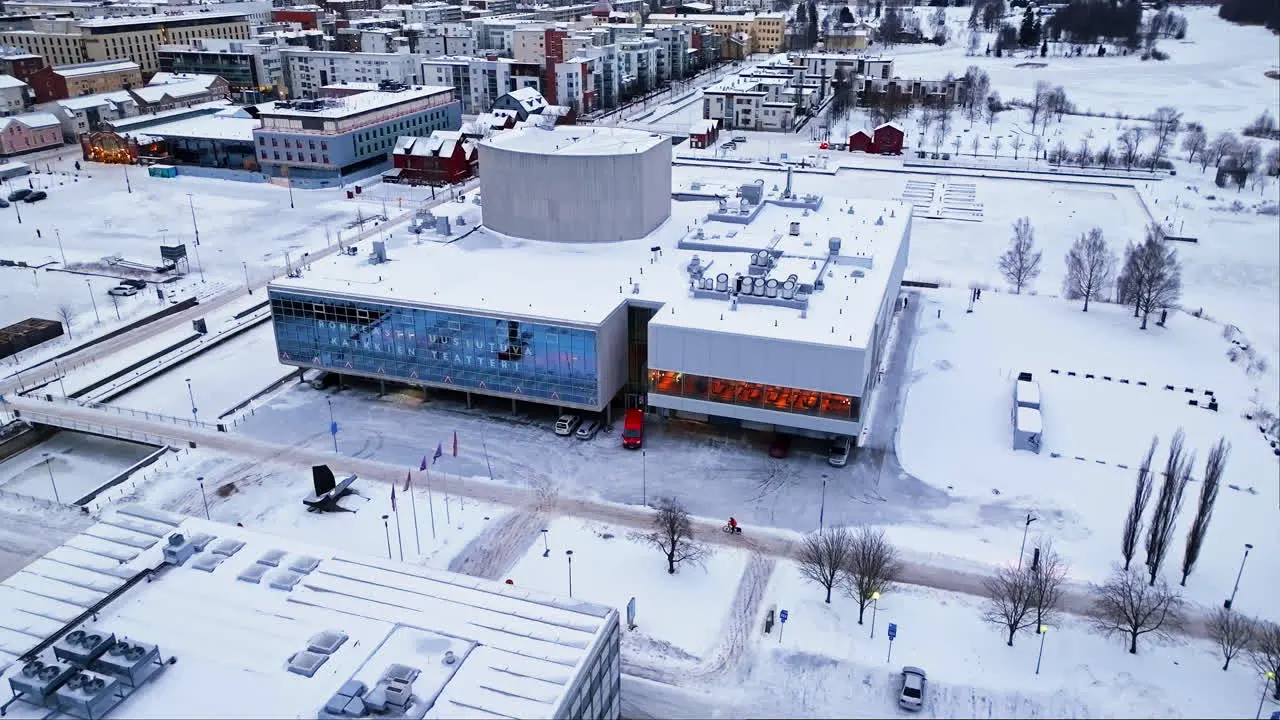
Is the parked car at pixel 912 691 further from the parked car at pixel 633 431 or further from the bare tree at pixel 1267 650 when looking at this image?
the parked car at pixel 633 431

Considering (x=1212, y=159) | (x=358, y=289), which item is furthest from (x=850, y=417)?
(x=1212, y=159)

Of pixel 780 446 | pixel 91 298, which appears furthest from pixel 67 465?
pixel 780 446

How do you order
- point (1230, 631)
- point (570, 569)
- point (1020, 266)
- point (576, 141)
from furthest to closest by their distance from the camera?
point (1020, 266), point (576, 141), point (570, 569), point (1230, 631)

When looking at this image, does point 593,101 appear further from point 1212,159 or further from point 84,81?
point 1212,159

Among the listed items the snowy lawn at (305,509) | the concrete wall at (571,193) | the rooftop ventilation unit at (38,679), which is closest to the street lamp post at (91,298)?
the snowy lawn at (305,509)

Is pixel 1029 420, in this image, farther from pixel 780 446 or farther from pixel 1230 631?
pixel 1230 631

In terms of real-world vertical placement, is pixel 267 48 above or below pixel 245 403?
above
